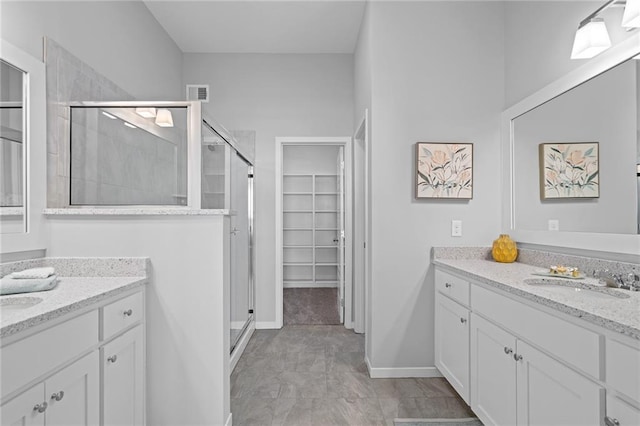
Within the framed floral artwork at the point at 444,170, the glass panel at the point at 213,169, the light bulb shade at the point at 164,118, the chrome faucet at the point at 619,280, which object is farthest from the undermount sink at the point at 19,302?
the chrome faucet at the point at 619,280

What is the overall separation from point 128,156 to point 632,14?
2.62 metres

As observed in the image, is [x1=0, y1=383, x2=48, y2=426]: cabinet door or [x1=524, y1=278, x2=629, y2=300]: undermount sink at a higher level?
[x1=524, y1=278, x2=629, y2=300]: undermount sink

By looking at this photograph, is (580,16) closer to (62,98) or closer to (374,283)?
(374,283)

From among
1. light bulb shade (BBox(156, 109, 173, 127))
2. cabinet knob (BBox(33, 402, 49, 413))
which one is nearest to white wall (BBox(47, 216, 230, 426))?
light bulb shade (BBox(156, 109, 173, 127))

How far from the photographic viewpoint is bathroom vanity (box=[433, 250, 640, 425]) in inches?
43.5

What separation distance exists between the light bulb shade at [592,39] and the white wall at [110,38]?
9.19 feet

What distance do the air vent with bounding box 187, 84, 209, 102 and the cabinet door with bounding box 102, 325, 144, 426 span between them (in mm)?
2840

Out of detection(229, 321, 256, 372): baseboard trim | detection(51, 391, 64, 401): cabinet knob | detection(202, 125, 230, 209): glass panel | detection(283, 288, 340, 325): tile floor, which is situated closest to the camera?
detection(51, 391, 64, 401): cabinet knob

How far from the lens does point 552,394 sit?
1382mm

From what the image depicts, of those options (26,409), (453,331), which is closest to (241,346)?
(453,331)

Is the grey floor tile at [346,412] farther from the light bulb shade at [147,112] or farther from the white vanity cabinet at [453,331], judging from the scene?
the light bulb shade at [147,112]

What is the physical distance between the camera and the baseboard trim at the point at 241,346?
2830 millimetres

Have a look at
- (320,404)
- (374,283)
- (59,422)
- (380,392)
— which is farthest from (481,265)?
(59,422)

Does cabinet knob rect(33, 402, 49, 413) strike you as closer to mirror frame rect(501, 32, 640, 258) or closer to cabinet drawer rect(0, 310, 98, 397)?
cabinet drawer rect(0, 310, 98, 397)
